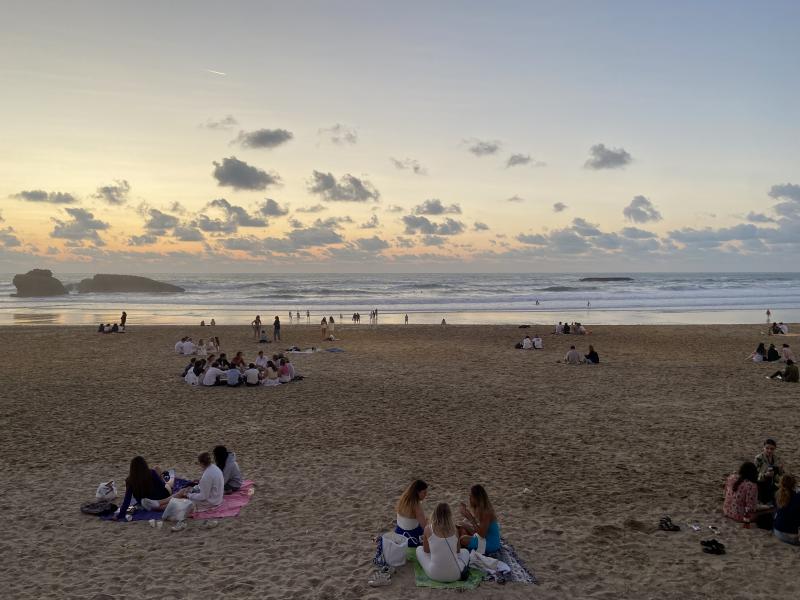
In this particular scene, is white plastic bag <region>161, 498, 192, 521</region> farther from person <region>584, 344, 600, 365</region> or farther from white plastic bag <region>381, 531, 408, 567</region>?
person <region>584, 344, 600, 365</region>

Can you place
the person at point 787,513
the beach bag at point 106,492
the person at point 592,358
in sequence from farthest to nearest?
1. the person at point 592,358
2. the beach bag at point 106,492
3. the person at point 787,513

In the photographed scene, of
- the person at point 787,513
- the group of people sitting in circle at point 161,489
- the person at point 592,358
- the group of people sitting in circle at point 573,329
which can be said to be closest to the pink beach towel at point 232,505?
the group of people sitting in circle at point 161,489

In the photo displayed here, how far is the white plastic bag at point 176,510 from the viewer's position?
25.9ft

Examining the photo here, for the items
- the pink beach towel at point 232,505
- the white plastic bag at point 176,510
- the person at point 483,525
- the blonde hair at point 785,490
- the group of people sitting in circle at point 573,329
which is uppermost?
the group of people sitting in circle at point 573,329

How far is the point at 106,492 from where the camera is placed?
334 inches

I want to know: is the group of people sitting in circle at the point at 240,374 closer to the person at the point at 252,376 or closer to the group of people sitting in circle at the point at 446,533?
the person at the point at 252,376

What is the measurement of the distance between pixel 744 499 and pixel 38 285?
107229 mm

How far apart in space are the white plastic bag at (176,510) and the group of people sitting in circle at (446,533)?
3114mm

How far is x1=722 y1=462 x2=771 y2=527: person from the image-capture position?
7672 mm

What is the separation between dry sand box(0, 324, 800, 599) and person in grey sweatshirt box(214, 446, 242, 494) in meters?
0.49

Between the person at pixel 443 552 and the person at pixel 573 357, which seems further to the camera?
the person at pixel 573 357

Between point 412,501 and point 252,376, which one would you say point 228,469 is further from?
point 252,376

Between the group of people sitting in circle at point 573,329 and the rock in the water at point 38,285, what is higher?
the rock in the water at point 38,285

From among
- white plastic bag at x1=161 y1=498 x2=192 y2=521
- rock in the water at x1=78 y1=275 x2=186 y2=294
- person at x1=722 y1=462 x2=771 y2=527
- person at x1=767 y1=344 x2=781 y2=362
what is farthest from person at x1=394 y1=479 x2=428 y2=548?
rock in the water at x1=78 y1=275 x2=186 y2=294
